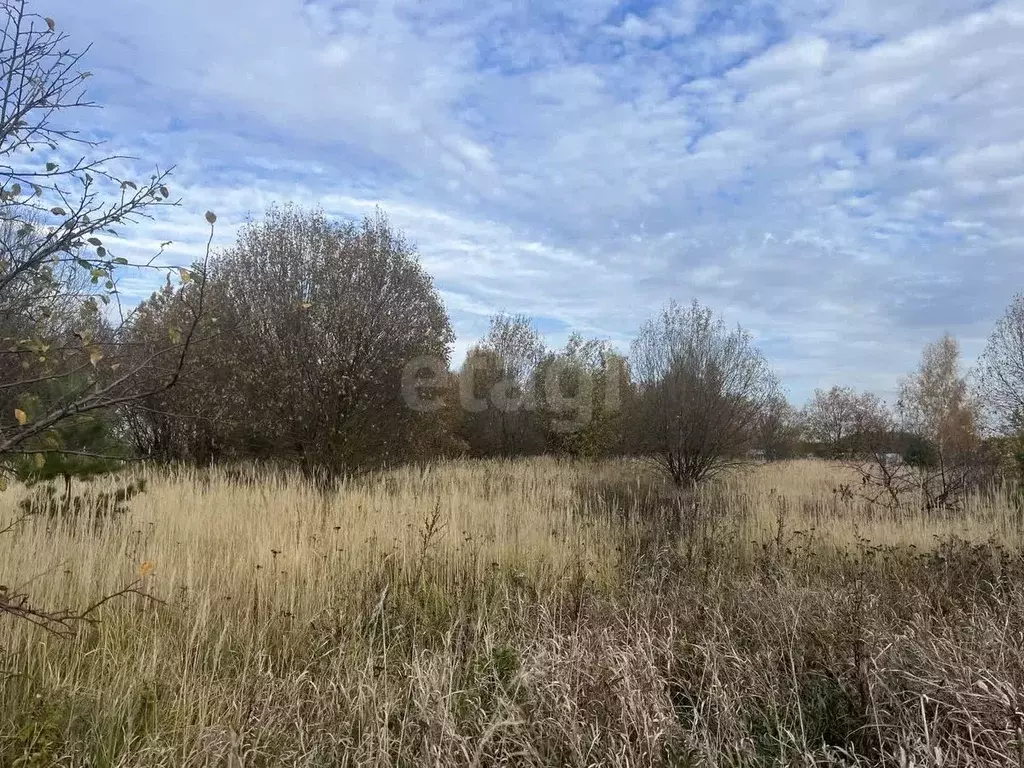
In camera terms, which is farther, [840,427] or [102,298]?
[840,427]

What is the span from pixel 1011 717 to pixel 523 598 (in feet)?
8.80

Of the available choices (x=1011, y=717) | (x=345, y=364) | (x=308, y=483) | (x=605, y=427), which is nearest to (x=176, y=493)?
(x=308, y=483)

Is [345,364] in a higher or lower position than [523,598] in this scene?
higher

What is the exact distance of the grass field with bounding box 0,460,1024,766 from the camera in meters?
2.47

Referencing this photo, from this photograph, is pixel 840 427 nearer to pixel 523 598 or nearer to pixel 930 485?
pixel 930 485

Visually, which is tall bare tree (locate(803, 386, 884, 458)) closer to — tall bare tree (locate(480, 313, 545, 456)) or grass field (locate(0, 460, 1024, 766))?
tall bare tree (locate(480, 313, 545, 456))

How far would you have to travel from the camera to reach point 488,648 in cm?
331

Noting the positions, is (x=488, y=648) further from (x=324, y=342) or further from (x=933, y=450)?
(x=933, y=450)

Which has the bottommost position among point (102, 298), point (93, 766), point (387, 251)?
point (93, 766)

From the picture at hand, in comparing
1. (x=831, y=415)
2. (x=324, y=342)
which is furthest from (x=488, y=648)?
(x=831, y=415)

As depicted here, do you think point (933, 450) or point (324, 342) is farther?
point (933, 450)

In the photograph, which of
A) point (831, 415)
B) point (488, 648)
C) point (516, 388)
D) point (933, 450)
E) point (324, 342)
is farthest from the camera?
point (831, 415)

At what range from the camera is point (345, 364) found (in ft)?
31.6

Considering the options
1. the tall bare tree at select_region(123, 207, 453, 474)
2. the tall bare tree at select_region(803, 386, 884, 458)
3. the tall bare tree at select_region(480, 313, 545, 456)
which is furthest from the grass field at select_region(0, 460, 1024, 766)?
the tall bare tree at select_region(803, 386, 884, 458)
